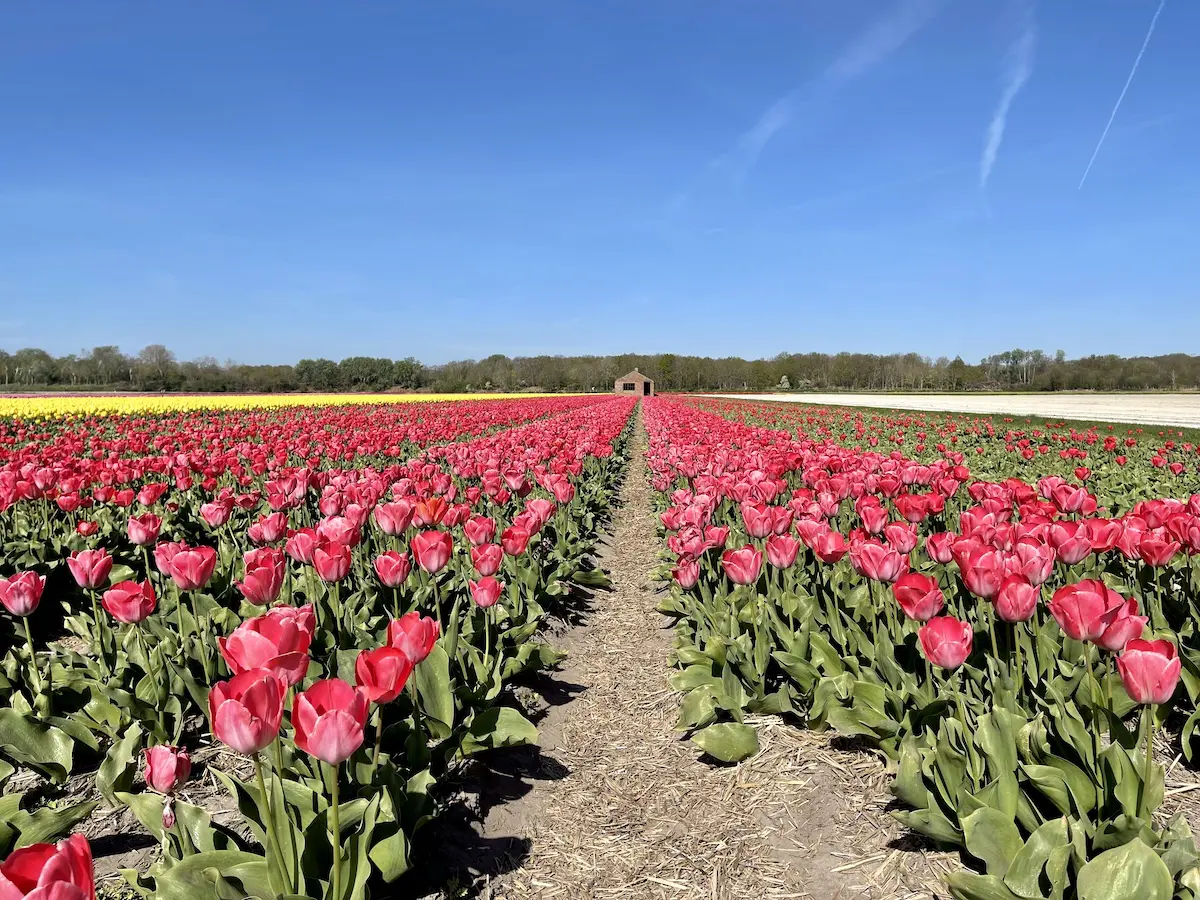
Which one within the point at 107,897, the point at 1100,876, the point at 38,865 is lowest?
the point at 107,897

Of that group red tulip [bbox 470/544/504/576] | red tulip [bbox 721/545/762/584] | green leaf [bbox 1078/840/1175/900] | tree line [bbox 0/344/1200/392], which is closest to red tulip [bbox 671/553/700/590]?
red tulip [bbox 721/545/762/584]

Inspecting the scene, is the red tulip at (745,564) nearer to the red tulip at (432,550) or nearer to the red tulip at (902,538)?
the red tulip at (902,538)

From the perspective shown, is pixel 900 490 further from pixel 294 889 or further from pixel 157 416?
pixel 157 416

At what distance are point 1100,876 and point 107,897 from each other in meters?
3.09

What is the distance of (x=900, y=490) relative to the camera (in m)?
5.72

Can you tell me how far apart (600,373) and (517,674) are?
134 metres

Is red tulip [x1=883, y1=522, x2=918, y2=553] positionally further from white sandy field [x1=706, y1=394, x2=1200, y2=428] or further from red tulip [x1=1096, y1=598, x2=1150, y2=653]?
white sandy field [x1=706, y1=394, x2=1200, y2=428]

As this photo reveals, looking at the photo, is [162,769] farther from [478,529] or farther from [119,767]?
[478,529]

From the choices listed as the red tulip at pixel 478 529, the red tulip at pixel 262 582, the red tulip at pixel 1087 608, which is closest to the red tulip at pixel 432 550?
the red tulip at pixel 478 529

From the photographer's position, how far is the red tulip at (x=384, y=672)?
184 cm

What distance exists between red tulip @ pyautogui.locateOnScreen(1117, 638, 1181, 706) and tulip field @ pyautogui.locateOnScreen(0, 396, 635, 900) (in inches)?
80.5

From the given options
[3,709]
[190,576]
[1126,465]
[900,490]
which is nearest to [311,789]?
[190,576]

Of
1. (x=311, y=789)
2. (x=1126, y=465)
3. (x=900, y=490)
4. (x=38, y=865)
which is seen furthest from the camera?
(x=1126, y=465)

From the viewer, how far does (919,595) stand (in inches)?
109
